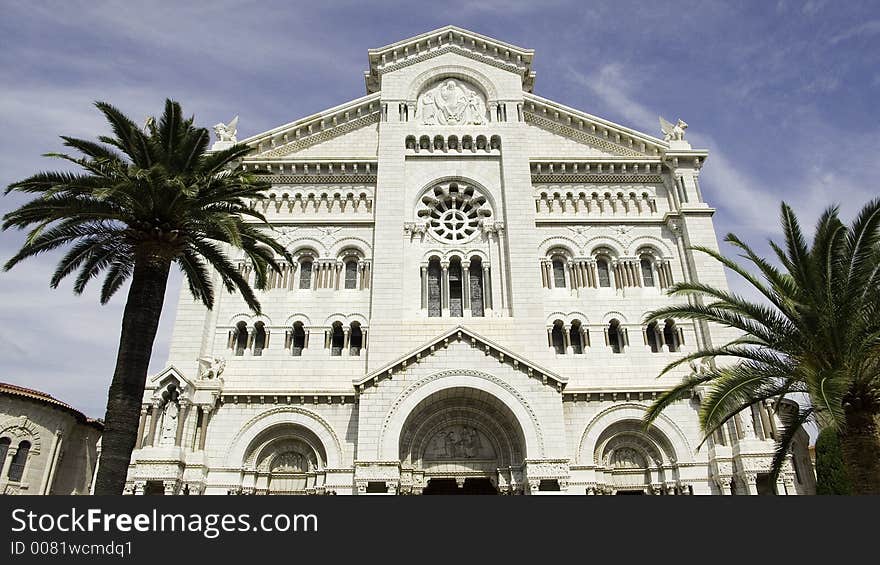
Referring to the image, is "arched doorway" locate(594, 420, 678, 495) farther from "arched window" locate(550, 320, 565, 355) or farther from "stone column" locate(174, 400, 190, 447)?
"stone column" locate(174, 400, 190, 447)

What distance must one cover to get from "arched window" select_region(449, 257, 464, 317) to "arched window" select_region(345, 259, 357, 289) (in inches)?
166

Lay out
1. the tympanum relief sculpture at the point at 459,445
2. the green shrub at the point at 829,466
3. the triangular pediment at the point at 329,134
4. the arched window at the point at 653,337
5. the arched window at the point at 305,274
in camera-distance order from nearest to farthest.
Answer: the tympanum relief sculpture at the point at 459,445
the green shrub at the point at 829,466
the arched window at the point at 653,337
the arched window at the point at 305,274
the triangular pediment at the point at 329,134

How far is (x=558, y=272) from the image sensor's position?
26.6 metres

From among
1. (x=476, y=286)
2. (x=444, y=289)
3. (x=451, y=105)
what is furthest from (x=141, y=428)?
(x=451, y=105)

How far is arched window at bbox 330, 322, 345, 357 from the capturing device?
24.7 meters

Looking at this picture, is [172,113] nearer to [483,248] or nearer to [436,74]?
[483,248]

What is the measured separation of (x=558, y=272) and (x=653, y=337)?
4.83m

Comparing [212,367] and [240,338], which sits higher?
[240,338]

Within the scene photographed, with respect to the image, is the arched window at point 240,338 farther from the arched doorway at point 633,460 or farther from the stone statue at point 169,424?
the arched doorway at point 633,460

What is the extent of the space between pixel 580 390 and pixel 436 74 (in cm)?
1718

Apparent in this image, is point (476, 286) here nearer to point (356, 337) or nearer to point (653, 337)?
point (356, 337)

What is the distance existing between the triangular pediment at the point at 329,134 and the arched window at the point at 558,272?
1003 centimetres

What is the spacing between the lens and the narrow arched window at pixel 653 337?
81.5 ft

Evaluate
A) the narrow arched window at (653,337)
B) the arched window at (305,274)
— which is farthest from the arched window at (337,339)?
the narrow arched window at (653,337)
